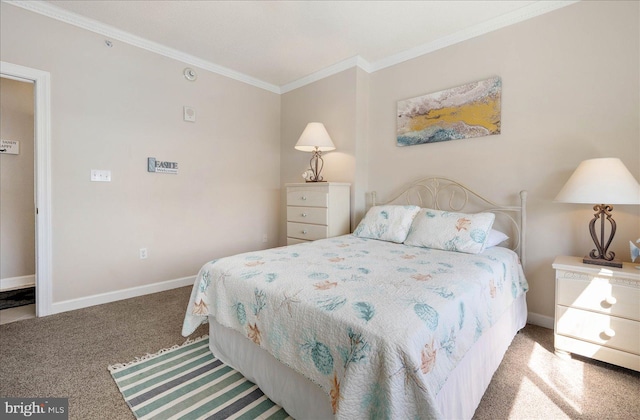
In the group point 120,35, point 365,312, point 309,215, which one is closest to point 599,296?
point 365,312

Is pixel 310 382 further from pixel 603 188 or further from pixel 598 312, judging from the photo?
pixel 603 188

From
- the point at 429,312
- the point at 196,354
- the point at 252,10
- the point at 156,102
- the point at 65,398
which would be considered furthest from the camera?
→ the point at 156,102

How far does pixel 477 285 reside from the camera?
4.71 ft

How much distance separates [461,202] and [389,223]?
2.43 feet

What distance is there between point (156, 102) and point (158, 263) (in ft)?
5.47

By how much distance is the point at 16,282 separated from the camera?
3.30m

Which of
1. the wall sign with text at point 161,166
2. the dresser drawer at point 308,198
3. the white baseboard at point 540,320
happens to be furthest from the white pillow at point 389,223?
the wall sign with text at point 161,166

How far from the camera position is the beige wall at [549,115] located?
6.46 feet

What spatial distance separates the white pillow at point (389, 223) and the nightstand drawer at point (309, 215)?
42 centimetres

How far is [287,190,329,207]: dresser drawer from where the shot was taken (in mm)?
2982

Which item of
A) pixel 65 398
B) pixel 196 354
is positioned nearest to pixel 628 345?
pixel 196 354

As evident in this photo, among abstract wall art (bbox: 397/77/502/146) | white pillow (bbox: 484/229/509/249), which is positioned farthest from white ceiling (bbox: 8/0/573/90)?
white pillow (bbox: 484/229/509/249)

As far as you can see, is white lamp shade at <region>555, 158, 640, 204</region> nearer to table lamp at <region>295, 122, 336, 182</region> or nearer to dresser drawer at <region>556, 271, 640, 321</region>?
dresser drawer at <region>556, 271, 640, 321</region>

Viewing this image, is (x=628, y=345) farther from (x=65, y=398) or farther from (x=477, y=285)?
(x=65, y=398)
